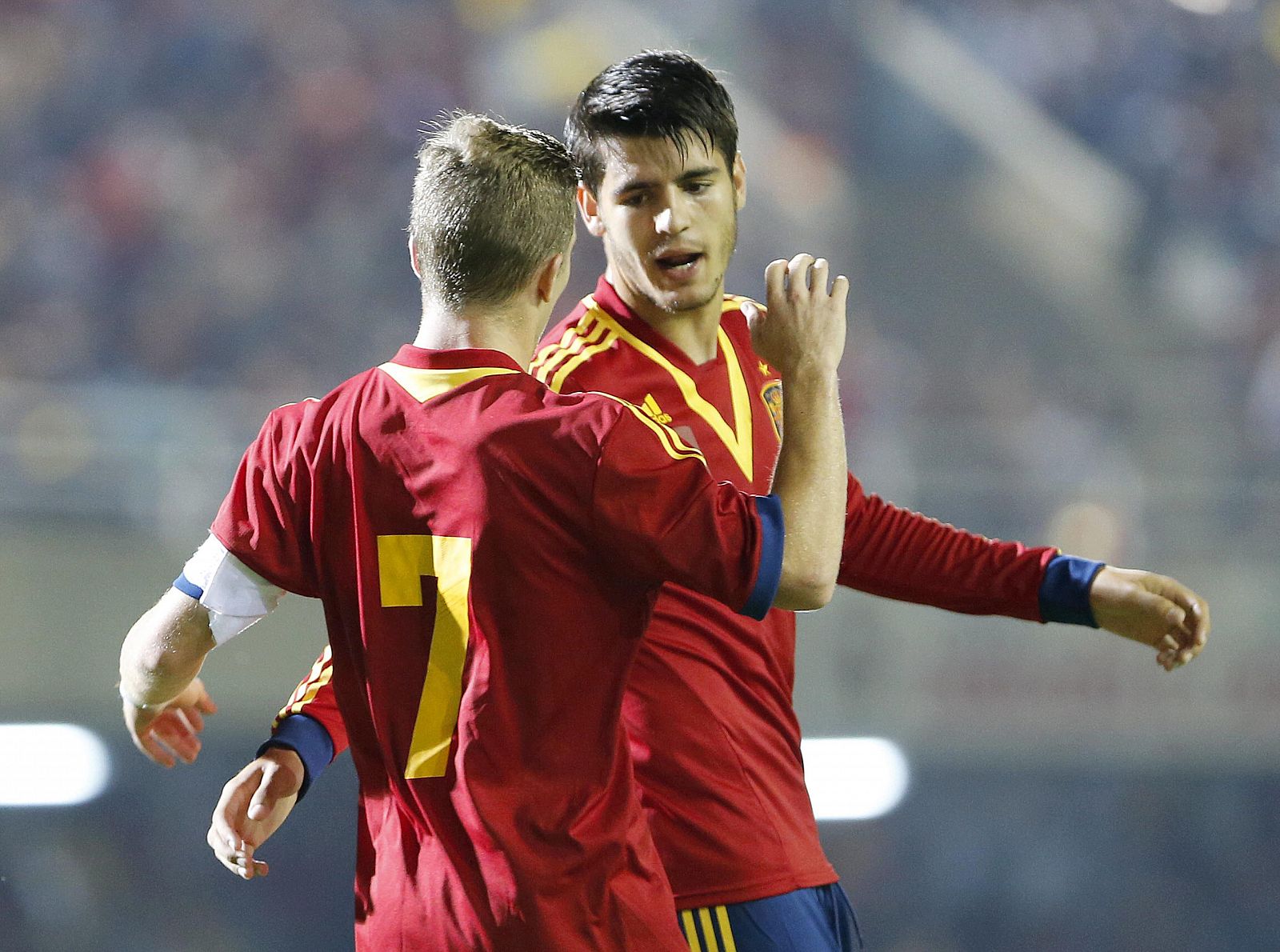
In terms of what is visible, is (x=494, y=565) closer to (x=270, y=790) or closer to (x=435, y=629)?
(x=435, y=629)

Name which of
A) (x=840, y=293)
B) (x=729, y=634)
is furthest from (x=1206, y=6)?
(x=840, y=293)

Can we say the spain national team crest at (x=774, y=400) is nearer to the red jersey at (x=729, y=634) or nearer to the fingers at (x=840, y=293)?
the red jersey at (x=729, y=634)

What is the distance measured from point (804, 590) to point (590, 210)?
940mm

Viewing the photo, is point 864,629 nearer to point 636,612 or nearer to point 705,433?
point 705,433

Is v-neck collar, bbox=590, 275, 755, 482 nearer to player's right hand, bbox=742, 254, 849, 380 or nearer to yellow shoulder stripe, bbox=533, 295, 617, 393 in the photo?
yellow shoulder stripe, bbox=533, 295, 617, 393

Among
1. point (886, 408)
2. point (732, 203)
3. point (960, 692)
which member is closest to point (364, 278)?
point (886, 408)

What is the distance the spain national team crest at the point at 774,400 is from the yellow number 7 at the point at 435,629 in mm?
837

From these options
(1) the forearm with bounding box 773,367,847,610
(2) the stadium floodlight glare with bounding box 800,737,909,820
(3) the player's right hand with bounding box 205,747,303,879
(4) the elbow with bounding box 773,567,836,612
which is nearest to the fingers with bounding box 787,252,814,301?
(1) the forearm with bounding box 773,367,847,610

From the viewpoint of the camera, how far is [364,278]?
25.4 ft

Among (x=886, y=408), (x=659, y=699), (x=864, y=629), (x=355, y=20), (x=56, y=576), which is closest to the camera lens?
(x=659, y=699)

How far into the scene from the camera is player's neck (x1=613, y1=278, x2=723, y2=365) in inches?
89.3

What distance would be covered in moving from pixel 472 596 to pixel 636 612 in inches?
7.2

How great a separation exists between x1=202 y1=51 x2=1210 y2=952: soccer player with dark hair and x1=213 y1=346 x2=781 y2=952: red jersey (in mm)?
322

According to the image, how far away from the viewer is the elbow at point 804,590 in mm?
1579
